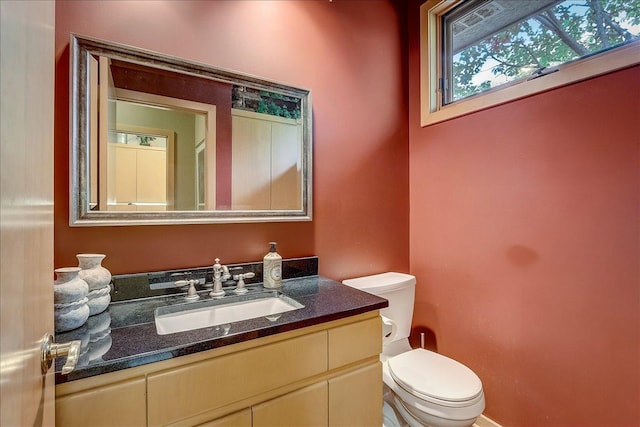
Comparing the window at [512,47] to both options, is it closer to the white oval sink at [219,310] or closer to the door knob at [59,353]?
the white oval sink at [219,310]

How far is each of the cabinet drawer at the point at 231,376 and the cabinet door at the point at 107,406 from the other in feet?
0.08

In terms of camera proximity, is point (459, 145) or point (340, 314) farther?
point (459, 145)

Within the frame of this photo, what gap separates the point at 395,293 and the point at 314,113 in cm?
111

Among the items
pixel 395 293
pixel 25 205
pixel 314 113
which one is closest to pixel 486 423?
pixel 395 293

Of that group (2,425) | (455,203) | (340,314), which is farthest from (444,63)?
(2,425)

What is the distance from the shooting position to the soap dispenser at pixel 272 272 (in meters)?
1.42

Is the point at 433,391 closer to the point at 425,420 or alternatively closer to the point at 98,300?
the point at 425,420

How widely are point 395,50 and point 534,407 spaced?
2143 mm

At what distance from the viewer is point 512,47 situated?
1.59 meters

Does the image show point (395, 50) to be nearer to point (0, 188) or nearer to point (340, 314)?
point (340, 314)

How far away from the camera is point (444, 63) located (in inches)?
74.7

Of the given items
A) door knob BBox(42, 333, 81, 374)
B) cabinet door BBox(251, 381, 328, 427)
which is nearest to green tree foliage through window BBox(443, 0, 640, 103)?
cabinet door BBox(251, 381, 328, 427)

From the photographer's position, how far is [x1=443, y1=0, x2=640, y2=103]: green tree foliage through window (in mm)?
1254

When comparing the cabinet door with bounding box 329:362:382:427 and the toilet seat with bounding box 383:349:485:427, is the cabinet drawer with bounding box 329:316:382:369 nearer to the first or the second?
the cabinet door with bounding box 329:362:382:427
